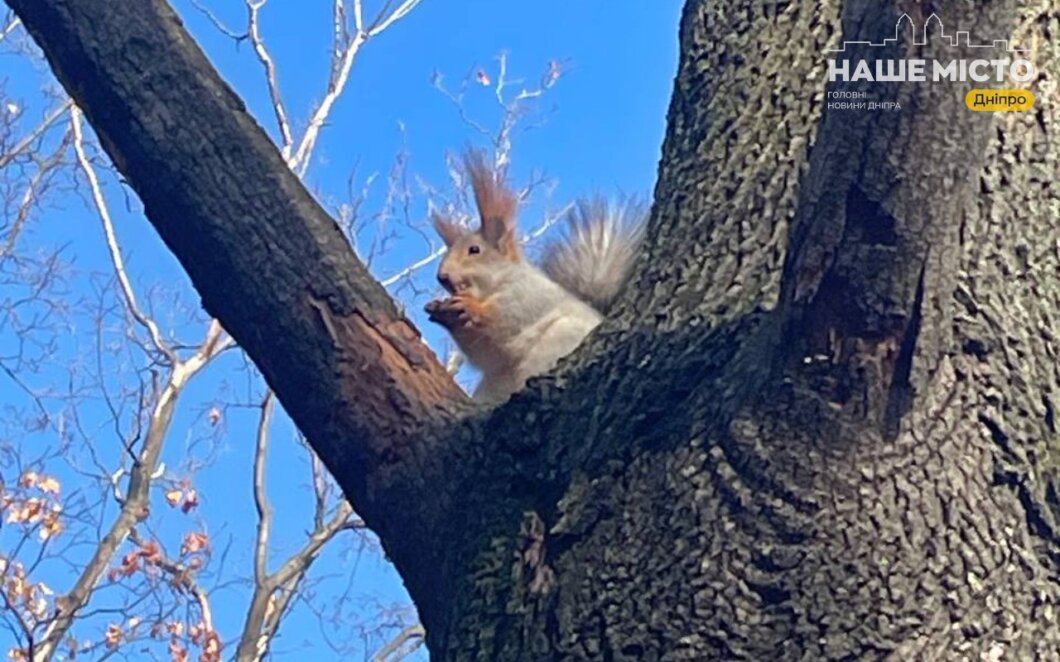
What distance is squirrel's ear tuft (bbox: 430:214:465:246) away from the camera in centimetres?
359

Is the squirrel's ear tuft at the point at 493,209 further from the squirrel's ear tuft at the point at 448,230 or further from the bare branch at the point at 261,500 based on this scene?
the bare branch at the point at 261,500

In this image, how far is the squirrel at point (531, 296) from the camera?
3008 millimetres

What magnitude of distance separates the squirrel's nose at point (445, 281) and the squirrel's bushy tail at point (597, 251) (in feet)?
0.84

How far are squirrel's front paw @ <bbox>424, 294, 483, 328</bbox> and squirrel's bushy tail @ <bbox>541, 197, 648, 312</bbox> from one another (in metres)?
0.20

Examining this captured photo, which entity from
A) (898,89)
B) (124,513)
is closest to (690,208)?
(898,89)

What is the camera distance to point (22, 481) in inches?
282

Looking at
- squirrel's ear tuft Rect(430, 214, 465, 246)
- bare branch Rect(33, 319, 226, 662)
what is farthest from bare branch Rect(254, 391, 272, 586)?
squirrel's ear tuft Rect(430, 214, 465, 246)

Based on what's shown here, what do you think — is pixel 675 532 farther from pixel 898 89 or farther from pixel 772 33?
pixel 772 33

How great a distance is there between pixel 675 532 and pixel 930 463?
26 centimetres

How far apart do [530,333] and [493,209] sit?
1.62 feet

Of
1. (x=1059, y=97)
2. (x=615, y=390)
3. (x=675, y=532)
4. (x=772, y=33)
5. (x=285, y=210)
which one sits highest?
(x=772, y=33)

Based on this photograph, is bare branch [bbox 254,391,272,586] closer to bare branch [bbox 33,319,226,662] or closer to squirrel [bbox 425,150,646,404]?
bare branch [bbox 33,319,226,662]

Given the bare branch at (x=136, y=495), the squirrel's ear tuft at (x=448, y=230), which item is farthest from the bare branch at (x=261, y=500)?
the squirrel's ear tuft at (x=448, y=230)

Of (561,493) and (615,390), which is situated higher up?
(615,390)
